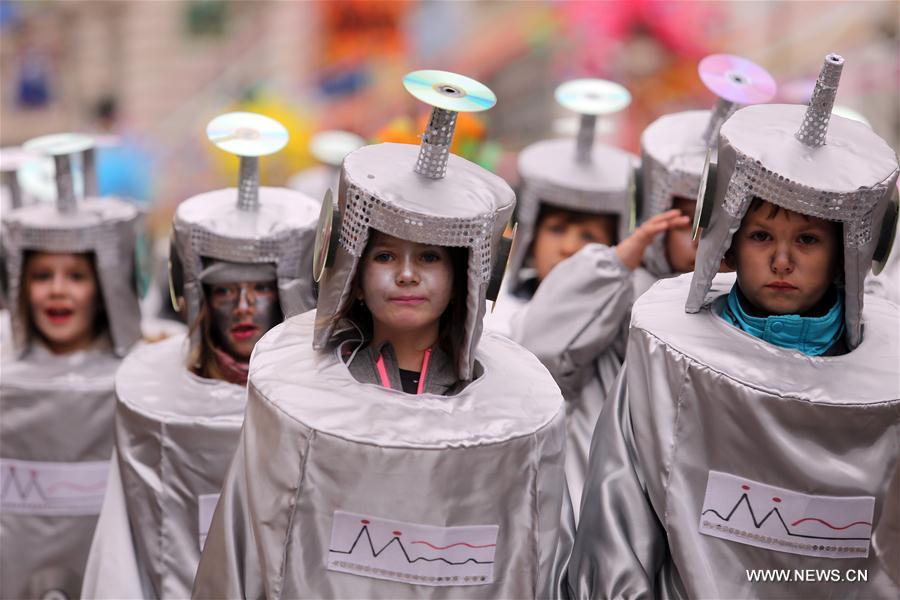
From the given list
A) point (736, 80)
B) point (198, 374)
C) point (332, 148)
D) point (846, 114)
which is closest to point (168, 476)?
point (198, 374)

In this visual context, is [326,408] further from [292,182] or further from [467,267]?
[292,182]

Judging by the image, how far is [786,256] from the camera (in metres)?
3.24

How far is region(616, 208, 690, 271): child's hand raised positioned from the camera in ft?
13.4

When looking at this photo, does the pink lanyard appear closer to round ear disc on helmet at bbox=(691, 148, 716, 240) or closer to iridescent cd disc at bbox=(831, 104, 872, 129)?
round ear disc on helmet at bbox=(691, 148, 716, 240)

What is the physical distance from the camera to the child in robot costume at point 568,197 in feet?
15.5

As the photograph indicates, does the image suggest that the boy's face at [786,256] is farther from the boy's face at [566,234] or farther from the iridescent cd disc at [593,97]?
the boy's face at [566,234]

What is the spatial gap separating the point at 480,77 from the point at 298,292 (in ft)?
24.3

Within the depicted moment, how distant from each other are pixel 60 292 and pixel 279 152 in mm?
3481

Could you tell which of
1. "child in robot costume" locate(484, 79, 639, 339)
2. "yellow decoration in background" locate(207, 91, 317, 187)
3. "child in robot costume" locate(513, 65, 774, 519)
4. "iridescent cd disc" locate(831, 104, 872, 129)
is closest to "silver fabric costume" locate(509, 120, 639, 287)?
"child in robot costume" locate(484, 79, 639, 339)

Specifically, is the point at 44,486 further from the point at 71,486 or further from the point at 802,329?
the point at 802,329

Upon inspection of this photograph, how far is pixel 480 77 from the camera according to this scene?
36.9 ft

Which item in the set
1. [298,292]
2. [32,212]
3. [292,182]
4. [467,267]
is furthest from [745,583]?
[292,182]

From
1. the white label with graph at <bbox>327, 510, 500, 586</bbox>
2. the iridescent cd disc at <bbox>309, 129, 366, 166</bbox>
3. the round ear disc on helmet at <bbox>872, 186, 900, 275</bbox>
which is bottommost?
the iridescent cd disc at <bbox>309, 129, 366, 166</bbox>

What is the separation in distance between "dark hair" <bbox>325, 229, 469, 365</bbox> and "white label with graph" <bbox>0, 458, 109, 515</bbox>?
5.24 feet
